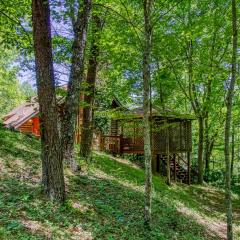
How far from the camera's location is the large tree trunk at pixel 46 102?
19.7ft

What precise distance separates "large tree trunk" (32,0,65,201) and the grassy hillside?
1.41 feet

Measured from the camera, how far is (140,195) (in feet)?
30.8

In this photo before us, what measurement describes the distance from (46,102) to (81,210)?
2.26 meters

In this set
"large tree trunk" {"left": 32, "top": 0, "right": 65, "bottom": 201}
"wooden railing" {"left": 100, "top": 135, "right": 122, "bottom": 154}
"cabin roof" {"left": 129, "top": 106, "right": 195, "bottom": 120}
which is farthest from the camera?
"wooden railing" {"left": 100, "top": 135, "right": 122, "bottom": 154}

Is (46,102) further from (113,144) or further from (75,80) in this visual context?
(113,144)

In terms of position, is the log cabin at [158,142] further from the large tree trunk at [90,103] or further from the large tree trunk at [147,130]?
the large tree trunk at [147,130]

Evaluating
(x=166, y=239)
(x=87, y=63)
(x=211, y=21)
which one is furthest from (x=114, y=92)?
(x=166, y=239)

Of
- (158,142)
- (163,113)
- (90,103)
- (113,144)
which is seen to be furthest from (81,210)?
(113,144)

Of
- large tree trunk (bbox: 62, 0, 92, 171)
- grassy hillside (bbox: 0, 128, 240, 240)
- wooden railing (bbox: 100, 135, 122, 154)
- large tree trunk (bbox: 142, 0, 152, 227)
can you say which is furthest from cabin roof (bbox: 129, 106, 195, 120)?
large tree trunk (bbox: 142, 0, 152, 227)

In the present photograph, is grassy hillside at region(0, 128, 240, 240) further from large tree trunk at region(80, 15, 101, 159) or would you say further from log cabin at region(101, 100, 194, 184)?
log cabin at region(101, 100, 194, 184)

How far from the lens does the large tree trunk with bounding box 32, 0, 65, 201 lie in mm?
6016

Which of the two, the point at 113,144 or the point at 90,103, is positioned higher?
the point at 90,103

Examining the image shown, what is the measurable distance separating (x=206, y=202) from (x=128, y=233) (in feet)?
30.1

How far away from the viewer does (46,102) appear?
607cm
